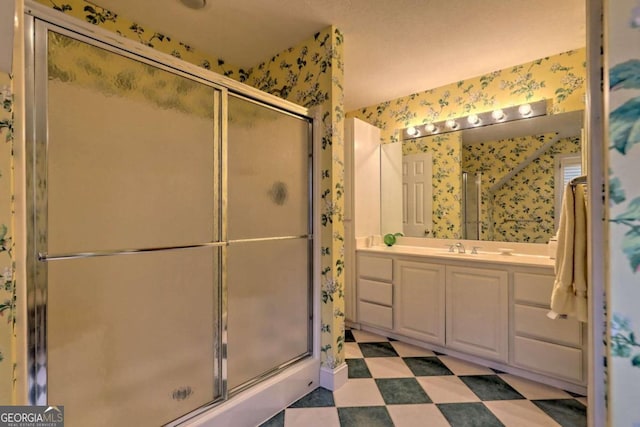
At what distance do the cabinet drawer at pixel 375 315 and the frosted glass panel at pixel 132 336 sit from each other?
1679 mm

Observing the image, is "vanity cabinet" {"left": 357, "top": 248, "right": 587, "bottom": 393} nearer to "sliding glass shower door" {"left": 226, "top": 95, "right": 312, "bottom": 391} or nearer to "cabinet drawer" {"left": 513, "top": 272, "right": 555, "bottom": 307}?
"cabinet drawer" {"left": 513, "top": 272, "right": 555, "bottom": 307}

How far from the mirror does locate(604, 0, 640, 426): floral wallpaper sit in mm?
2035

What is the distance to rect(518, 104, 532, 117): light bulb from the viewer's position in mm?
2395

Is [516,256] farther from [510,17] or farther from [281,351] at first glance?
[281,351]

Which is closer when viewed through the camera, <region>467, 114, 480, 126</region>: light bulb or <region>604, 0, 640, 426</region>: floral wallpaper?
<region>604, 0, 640, 426</region>: floral wallpaper

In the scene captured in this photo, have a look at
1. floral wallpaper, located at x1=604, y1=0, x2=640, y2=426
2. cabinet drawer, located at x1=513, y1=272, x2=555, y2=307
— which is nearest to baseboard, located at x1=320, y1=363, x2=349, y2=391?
cabinet drawer, located at x1=513, y1=272, x2=555, y2=307

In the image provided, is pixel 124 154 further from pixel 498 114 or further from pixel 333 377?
pixel 498 114

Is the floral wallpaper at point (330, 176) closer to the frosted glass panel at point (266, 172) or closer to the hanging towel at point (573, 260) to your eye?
the frosted glass panel at point (266, 172)

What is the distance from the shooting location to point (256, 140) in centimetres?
172

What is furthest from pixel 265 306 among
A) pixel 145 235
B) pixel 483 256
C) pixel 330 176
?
pixel 483 256

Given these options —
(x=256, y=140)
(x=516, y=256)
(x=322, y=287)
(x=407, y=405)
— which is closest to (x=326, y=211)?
→ (x=322, y=287)

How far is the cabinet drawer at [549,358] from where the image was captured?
71.9 inches

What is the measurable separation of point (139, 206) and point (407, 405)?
1.84 meters

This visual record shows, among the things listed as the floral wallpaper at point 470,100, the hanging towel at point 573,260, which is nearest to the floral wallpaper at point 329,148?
the hanging towel at point 573,260
